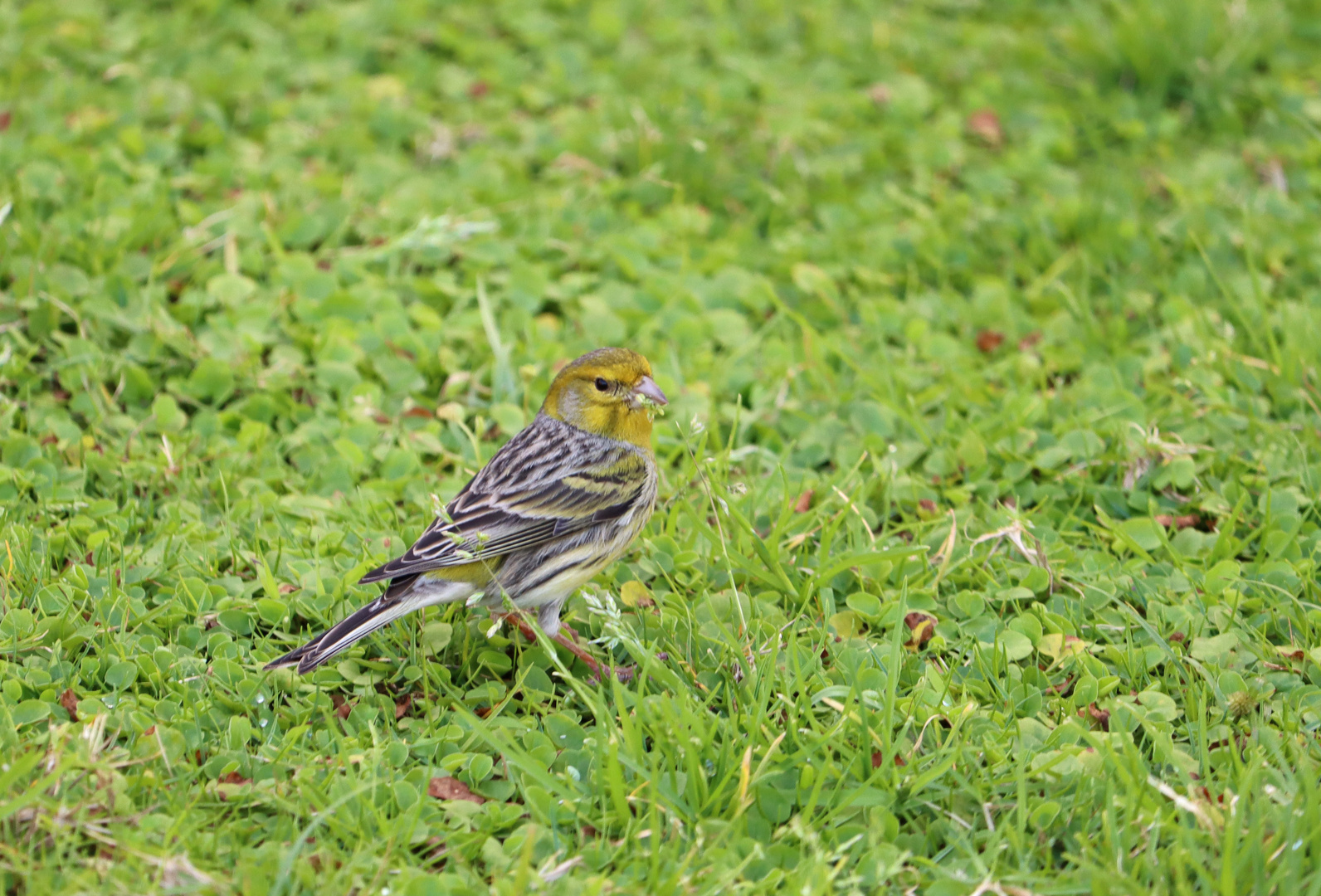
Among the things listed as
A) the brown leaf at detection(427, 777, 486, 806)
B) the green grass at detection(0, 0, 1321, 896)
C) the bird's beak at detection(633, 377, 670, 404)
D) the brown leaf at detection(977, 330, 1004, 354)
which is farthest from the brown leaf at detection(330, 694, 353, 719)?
the brown leaf at detection(977, 330, 1004, 354)

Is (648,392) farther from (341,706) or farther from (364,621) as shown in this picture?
(341,706)

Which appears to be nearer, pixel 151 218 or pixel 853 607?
pixel 853 607

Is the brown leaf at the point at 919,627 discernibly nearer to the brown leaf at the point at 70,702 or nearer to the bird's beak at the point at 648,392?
the bird's beak at the point at 648,392

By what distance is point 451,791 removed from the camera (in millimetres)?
3910

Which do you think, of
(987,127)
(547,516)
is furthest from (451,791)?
(987,127)

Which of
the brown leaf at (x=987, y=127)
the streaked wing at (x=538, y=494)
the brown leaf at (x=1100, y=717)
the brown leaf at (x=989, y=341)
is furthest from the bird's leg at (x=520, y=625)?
the brown leaf at (x=987, y=127)

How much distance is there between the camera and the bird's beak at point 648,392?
4.90 meters

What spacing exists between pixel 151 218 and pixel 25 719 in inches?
124

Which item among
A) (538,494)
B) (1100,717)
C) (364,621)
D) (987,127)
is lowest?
(1100,717)

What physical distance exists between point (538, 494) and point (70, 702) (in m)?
1.66

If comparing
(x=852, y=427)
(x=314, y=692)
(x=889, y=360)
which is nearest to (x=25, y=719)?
(x=314, y=692)

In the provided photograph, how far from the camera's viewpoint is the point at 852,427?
229 inches

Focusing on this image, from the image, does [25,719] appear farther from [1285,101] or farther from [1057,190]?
[1285,101]

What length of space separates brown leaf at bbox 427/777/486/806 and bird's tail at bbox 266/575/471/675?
0.54 m
